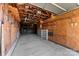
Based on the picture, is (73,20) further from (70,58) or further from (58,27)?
(70,58)

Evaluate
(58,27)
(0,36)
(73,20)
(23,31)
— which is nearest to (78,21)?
(73,20)

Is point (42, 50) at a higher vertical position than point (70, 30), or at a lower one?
lower

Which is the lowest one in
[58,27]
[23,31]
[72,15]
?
[23,31]

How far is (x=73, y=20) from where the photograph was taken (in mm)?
6598

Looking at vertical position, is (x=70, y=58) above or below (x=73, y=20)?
below

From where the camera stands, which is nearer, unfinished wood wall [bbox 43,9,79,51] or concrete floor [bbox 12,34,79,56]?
concrete floor [bbox 12,34,79,56]

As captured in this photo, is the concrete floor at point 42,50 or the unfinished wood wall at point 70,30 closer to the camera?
the concrete floor at point 42,50

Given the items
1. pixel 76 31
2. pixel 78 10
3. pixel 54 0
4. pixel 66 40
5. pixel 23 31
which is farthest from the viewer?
→ pixel 23 31

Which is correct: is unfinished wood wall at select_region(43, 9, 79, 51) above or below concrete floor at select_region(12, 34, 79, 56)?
above

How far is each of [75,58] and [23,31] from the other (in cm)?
2541

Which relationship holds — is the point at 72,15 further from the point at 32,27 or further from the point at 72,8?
the point at 32,27

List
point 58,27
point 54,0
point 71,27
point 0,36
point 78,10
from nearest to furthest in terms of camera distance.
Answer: point 54,0 → point 0,36 → point 78,10 → point 71,27 → point 58,27

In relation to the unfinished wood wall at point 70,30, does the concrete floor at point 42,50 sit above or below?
below

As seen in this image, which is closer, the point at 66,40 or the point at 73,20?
the point at 73,20
